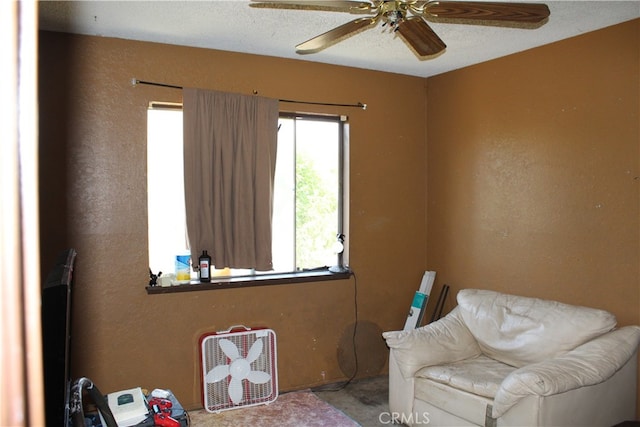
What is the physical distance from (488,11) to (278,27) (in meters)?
1.51

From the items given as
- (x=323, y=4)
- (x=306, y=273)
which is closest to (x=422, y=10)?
(x=323, y=4)

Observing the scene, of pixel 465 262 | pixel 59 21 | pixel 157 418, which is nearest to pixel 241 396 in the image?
pixel 157 418

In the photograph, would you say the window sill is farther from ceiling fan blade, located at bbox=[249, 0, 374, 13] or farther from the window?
ceiling fan blade, located at bbox=[249, 0, 374, 13]

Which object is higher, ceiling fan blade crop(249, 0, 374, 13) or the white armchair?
ceiling fan blade crop(249, 0, 374, 13)

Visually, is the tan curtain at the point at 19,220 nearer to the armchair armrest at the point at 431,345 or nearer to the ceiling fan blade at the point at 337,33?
the ceiling fan blade at the point at 337,33

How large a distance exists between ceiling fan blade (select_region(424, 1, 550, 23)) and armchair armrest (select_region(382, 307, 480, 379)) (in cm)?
203

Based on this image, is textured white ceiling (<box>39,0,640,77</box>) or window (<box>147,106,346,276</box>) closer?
textured white ceiling (<box>39,0,640,77</box>)

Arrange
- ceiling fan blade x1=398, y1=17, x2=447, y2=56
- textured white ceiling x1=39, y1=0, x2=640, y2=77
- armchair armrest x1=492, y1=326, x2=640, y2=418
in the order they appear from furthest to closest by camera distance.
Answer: textured white ceiling x1=39, y1=0, x2=640, y2=77 < armchair armrest x1=492, y1=326, x2=640, y2=418 < ceiling fan blade x1=398, y1=17, x2=447, y2=56

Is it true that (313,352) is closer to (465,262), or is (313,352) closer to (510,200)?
(465,262)

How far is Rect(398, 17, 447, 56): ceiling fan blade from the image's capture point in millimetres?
2258

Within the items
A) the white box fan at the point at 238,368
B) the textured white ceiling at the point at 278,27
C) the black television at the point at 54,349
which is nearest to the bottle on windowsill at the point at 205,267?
the white box fan at the point at 238,368

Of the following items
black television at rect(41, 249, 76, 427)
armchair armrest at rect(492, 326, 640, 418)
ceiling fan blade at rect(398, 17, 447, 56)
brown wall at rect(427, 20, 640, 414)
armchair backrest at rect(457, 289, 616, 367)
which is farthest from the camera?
brown wall at rect(427, 20, 640, 414)

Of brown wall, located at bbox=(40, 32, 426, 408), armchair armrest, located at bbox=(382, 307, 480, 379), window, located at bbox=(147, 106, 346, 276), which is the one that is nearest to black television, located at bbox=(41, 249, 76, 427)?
brown wall, located at bbox=(40, 32, 426, 408)

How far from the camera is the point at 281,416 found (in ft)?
11.7
